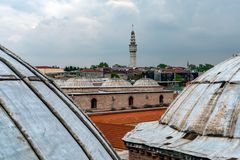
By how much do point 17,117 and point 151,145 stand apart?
5.73 m

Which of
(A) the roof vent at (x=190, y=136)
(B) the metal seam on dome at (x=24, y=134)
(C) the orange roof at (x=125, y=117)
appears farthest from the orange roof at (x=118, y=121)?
(B) the metal seam on dome at (x=24, y=134)

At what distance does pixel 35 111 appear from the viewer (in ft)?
14.1

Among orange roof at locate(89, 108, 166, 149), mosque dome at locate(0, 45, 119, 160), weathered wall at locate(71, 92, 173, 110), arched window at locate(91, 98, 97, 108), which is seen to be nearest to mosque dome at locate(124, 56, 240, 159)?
mosque dome at locate(0, 45, 119, 160)

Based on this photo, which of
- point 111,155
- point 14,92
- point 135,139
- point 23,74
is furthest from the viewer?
point 135,139

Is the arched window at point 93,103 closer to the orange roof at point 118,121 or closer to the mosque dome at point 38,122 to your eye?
the orange roof at point 118,121

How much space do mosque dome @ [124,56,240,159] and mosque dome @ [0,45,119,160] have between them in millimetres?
3682

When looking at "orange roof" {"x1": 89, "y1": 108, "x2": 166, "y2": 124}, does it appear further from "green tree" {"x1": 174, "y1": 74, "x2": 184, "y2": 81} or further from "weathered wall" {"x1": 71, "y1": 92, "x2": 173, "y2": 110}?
"green tree" {"x1": 174, "y1": 74, "x2": 184, "y2": 81}

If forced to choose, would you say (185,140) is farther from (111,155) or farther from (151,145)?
(111,155)

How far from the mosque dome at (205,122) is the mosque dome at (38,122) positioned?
145 inches

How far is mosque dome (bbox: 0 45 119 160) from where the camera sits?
385 centimetres

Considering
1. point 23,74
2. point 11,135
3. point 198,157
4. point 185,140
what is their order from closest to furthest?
point 11,135 < point 23,74 < point 198,157 < point 185,140

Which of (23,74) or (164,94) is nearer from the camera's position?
(23,74)

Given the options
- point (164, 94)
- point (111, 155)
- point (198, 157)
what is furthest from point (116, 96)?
point (111, 155)

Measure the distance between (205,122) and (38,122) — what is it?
5437mm
